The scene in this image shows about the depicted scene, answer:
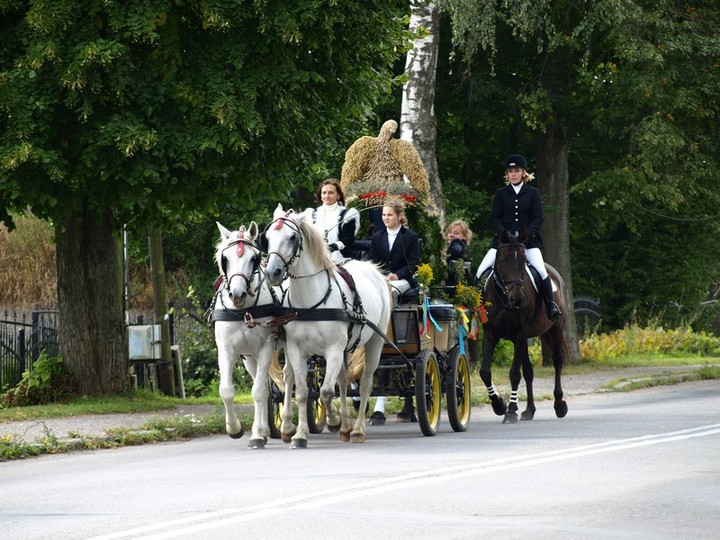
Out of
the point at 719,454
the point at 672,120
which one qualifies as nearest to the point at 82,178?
the point at 719,454

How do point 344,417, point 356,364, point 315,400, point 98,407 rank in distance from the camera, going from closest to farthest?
point 344,417 → point 356,364 → point 315,400 → point 98,407

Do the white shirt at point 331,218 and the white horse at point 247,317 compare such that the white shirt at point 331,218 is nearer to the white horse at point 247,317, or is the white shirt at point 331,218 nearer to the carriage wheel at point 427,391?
the carriage wheel at point 427,391

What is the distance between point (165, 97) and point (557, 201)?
604 inches

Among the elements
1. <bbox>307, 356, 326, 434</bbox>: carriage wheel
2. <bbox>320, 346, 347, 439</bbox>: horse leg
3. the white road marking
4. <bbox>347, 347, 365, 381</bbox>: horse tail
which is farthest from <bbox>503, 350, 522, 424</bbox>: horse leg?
<bbox>320, 346, 347, 439</bbox>: horse leg

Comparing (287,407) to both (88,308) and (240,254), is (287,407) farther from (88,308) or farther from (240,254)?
(88,308)

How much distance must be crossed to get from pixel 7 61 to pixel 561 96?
53.0 ft

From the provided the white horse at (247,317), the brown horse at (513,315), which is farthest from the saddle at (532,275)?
the white horse at (247,317)

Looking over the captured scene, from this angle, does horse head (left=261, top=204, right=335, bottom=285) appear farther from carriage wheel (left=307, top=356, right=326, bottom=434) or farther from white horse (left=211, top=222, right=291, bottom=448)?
carriage wheel (left=307, top=356, right=326, bottom=434)

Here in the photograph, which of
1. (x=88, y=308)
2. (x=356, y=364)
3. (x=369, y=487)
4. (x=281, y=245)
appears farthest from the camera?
(x=88, y=308)

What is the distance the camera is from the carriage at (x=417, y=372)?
1566 centimetres

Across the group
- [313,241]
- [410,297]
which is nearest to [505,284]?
[410,297]

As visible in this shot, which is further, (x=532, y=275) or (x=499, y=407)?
(x=499, y=407)

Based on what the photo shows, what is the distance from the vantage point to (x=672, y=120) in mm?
30656

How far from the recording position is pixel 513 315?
58.5ft
